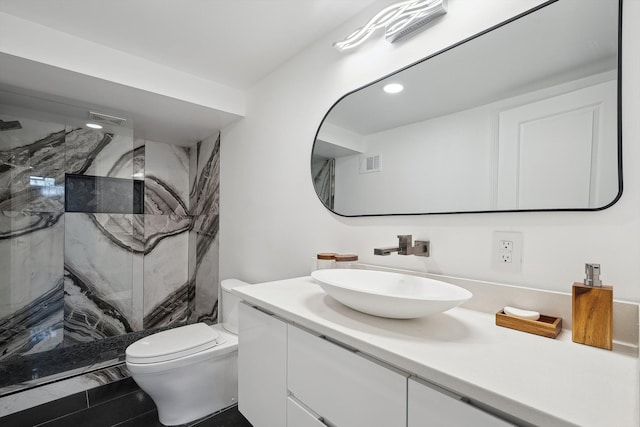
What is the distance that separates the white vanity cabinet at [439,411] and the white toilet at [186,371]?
1442 millimetres

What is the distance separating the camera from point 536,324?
81cm

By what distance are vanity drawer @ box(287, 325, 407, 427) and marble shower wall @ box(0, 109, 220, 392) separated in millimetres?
1993

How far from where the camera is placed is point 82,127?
2242 millimetres

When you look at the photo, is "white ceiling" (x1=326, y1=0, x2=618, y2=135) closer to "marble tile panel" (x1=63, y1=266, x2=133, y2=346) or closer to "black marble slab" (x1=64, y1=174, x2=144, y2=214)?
"black marble slab" (x1=64, y1=174, x2=144, y2=214)

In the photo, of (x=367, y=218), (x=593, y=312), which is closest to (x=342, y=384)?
(x=593, y=312)

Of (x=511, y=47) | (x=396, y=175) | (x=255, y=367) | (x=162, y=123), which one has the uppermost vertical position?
(x=162, y=123)

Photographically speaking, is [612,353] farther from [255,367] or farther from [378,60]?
[378,60]

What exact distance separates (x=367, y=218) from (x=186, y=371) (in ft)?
4.45

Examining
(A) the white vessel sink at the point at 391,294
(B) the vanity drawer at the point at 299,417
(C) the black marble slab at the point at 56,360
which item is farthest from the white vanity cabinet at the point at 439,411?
(C) the black marble slab at the point at 56,360

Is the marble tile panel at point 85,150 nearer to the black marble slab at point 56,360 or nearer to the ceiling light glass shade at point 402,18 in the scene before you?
the black marble slab at point 56,360

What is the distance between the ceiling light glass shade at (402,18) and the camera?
1163 millimetres

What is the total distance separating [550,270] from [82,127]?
303cm

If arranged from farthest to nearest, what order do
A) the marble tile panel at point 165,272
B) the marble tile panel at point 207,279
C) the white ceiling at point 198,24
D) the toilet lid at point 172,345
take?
the marble tile panel at point 165,272, the marble tile panel at point 207,279, the toilet lid at point 172,345, the white ceiling at point 198,24

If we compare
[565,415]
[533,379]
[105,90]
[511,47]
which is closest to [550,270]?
[533,379]
